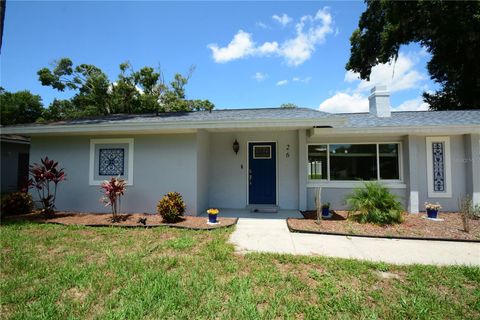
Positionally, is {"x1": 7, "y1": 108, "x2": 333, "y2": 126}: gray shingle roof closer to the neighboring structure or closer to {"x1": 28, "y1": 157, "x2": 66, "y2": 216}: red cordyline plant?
{"x1": 28, "y1": 157, "x2": 66, "y2": 216}: red cordyline plant

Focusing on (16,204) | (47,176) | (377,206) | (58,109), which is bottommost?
(16,204)

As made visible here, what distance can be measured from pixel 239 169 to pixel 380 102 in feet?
21.4

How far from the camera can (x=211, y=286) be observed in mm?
3043

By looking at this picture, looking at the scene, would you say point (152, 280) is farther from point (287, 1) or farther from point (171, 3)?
point (287, 1)

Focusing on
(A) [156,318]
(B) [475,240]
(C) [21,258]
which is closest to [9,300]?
(C) [21,258]

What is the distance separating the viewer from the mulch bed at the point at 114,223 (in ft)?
19.3

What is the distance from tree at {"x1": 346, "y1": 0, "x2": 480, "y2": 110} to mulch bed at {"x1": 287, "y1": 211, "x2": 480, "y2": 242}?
47.5ft

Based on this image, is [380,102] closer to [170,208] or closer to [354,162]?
[354,162]

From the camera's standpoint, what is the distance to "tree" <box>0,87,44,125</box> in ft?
78.6

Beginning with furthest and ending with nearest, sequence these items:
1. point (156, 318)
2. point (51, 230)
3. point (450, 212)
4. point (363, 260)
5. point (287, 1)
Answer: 1. point (287, 1)
2. point (450, 212)
3. point (51, 230)
4. point (363, 260)
5. point (156, 318)

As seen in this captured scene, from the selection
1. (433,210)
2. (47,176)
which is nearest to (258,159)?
(433,210)

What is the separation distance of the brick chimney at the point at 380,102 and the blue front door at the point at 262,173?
4.85 m

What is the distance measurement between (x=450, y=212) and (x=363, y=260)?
5.85m

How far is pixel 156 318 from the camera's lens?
2.43 metres
